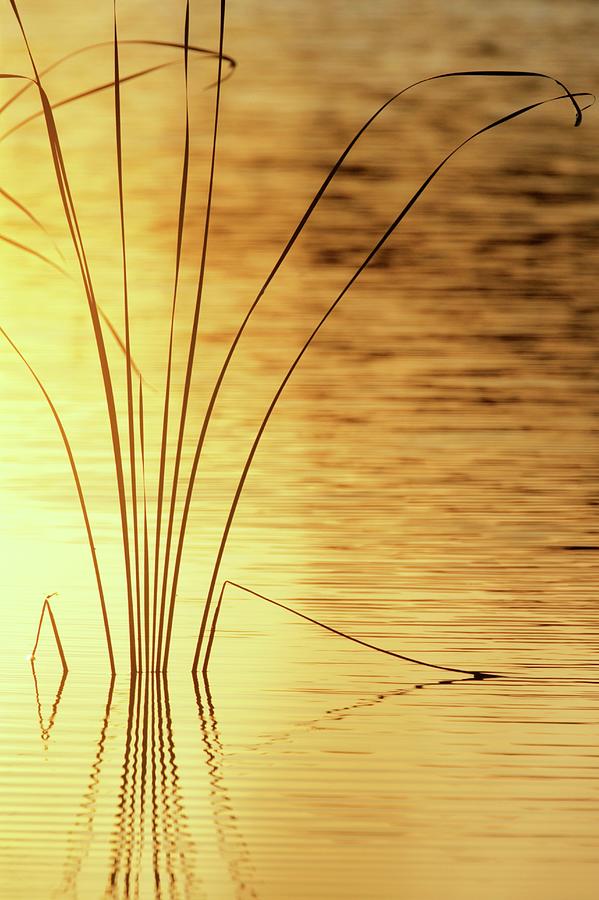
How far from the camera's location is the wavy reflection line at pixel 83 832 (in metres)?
1.18

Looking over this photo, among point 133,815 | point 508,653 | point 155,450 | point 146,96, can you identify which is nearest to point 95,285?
point 155,450

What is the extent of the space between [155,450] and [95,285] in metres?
1.13

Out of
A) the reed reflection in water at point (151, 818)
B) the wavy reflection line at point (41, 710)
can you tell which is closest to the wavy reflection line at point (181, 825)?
the reed reflection in water at point (151, 818)

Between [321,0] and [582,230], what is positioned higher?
[321,0]

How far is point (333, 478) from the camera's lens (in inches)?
115

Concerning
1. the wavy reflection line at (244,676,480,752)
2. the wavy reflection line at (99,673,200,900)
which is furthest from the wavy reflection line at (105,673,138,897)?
the wavy reflection line at (244,676,480,752)

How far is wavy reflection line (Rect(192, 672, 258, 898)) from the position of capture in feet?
3.92

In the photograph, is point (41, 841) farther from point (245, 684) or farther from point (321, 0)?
point (321, 0)

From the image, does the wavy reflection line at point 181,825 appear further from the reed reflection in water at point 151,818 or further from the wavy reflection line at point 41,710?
the wavy reflection line at point 41,710

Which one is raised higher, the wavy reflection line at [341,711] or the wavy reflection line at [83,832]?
the wavy reflection line at [341,711]

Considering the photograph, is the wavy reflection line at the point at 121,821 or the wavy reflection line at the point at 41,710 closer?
the wavy reflection line at the point at 121,821

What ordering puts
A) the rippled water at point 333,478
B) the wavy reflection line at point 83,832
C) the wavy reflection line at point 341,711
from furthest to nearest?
1. the wavy reflection line at point 341,711
2. the rippled water at point 333,478
3. the wavy reflection line at point 83,832

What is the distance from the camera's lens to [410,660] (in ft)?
6.00

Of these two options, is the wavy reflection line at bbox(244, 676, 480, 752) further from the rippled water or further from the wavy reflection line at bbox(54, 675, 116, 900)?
the wavy reflection line at bbox(54, 675, 116, 900)
